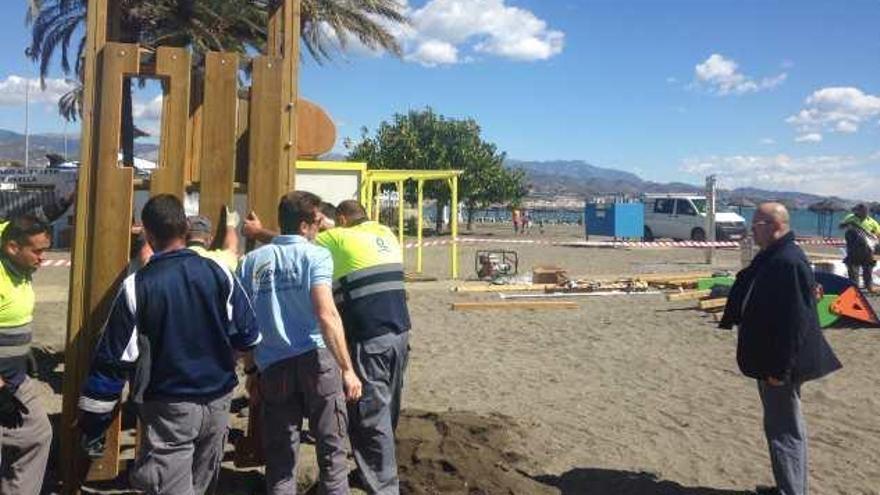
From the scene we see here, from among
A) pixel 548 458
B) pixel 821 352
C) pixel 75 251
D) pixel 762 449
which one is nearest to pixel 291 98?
pixel 75 251

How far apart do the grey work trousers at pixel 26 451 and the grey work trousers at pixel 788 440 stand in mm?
4178

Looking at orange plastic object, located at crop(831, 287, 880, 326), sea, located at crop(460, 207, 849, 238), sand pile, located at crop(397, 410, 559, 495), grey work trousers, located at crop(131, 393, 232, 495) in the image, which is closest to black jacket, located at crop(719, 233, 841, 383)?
sand pile, located at crop(397, 410, 559, 495)

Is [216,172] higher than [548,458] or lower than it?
higher

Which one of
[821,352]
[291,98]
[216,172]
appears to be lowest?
[821,352]

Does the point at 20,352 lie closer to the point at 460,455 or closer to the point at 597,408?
the point at 460,455

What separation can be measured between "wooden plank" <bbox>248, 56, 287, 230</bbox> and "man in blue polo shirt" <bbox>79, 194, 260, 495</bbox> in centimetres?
147

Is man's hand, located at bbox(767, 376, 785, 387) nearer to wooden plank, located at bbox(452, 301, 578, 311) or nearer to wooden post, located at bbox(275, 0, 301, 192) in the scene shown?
wooden post, located at bbox(275, 0, 301, 192)

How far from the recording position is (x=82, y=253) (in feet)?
15.3

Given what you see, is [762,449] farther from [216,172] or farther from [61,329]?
[61,329]

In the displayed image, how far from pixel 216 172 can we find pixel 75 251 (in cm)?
94

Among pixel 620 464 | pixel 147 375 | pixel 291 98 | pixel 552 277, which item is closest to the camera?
pixel 147 375

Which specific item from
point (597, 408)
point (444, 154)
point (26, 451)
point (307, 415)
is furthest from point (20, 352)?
point (444, 154)

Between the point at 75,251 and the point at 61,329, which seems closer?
the point at 75,251

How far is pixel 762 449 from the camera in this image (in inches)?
235
